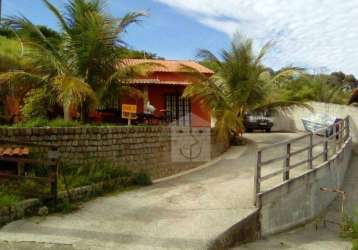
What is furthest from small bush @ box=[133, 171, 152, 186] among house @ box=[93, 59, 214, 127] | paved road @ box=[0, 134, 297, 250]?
house @ box=[93, 59, 214, 127]

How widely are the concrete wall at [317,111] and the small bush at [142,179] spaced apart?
35.3ft

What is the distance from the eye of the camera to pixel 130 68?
1269 cm

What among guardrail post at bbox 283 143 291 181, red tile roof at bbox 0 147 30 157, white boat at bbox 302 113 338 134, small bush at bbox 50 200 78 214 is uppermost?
white boat at bbox 302 113 338 134

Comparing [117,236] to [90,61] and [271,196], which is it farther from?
[90,61]

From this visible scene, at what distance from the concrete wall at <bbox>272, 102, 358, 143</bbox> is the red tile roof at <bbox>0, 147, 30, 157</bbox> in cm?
1395

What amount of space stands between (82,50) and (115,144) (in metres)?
3.12

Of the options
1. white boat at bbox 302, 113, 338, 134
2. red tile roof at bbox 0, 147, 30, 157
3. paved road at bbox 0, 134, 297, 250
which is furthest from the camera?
white boat at bbox 302, 113, 338, 134

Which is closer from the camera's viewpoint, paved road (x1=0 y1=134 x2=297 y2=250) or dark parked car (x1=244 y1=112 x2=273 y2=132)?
paved road (x1=0 y1=134 x2=297 y2=250)

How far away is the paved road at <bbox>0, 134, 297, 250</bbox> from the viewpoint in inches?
253

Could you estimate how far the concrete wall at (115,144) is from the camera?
9.49 meters

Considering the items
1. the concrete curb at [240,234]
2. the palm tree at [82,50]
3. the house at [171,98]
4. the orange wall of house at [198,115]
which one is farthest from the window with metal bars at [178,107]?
the concrete curb at [240,234]

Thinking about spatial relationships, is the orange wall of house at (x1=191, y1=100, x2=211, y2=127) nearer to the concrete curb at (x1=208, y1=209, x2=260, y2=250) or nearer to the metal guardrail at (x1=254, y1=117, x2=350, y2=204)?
the metal guardrail at (x1=254, y1=117, x2=350, y2=204)

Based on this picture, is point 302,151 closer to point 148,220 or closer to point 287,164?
point 287,164

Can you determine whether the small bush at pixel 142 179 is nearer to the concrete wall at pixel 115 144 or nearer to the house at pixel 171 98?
the concrete wall at pixel 115 144
